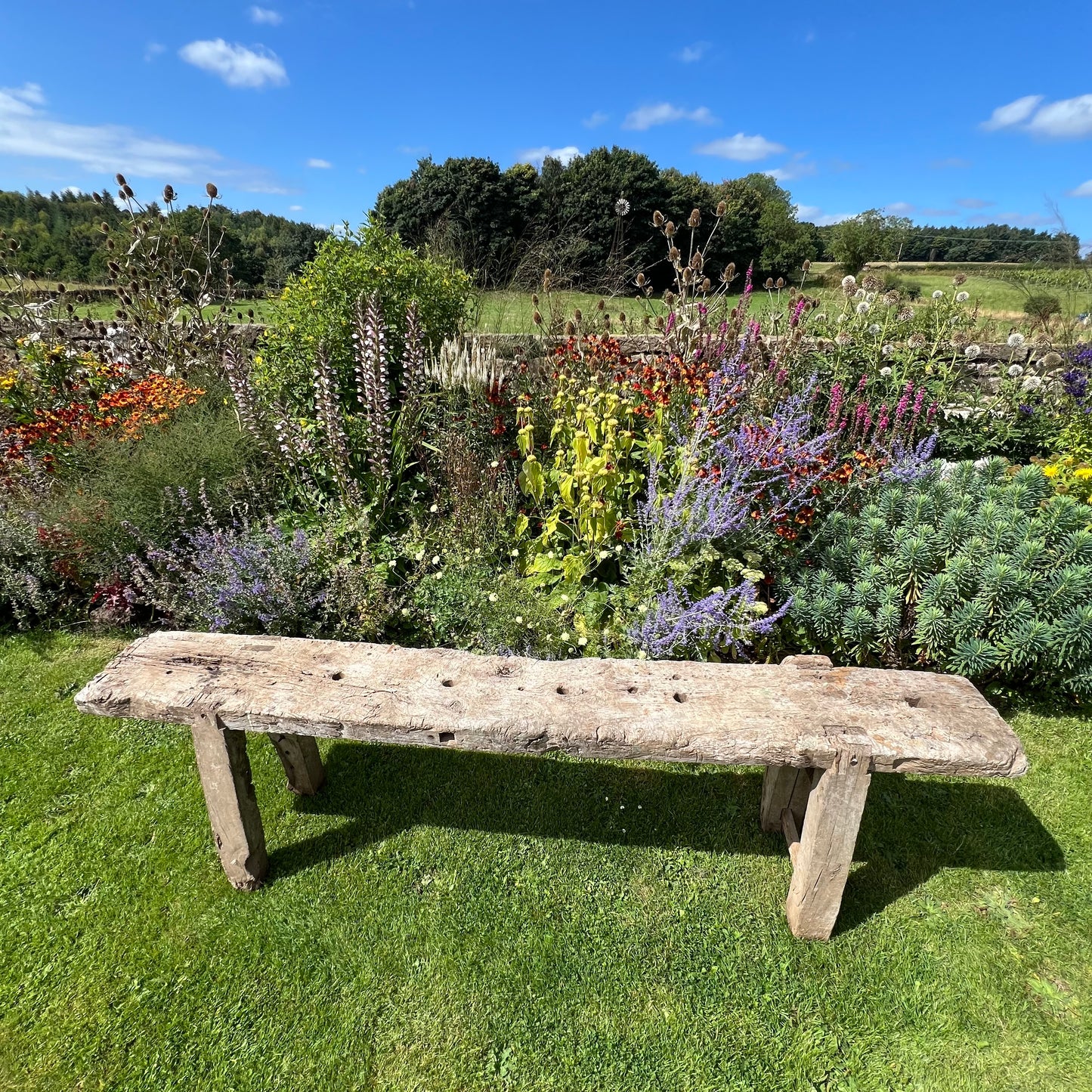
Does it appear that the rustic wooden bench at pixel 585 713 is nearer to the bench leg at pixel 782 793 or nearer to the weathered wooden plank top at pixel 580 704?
the weathered wooden plank top at pixel 580 704

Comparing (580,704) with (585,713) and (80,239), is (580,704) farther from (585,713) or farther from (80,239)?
(80,239)

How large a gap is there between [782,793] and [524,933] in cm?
109

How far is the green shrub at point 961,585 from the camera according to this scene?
2.62m

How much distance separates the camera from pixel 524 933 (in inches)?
80.4

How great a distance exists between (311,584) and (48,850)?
1474 mm

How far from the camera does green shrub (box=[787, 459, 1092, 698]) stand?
2625mm

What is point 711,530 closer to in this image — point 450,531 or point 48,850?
point 450,531

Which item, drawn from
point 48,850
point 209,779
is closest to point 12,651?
point 48,850

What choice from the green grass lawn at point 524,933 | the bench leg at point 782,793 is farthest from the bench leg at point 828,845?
the bench leg at point 782,793

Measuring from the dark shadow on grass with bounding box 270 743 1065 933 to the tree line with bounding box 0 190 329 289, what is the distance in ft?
12.0

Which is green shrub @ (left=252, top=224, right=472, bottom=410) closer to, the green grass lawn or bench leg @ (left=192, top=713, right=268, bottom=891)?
the green grass lawn

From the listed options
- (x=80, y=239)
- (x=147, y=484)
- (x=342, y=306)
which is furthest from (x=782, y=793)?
(x=80, y=239)

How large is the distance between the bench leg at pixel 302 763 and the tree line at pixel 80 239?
3463mm

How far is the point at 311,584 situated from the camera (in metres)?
3.18
